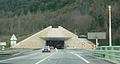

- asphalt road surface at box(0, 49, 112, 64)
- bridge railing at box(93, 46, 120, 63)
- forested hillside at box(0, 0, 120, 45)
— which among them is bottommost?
asphalt road surface at box(0, 49, 112, 64)

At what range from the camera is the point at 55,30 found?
4587 inches

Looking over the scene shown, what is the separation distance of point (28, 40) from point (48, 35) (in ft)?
26.8

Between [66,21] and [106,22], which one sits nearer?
[106,22]

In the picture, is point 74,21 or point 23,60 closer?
point 23,60

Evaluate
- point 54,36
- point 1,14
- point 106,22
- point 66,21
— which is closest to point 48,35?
point 54,36

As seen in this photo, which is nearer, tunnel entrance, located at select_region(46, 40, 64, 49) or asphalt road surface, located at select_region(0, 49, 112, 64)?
asphalt road surface, located at select_region(0, 49, 112, 64)

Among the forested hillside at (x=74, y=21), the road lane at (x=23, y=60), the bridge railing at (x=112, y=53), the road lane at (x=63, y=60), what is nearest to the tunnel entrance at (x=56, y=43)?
the forested hillside at (x=74, y=21)

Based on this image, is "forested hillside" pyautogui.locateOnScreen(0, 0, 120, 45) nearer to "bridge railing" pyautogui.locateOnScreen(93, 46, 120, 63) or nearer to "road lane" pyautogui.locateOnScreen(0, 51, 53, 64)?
"road lane" pyautogui.locateOnScreen(0, 51, 53, 64)

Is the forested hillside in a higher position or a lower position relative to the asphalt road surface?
higher

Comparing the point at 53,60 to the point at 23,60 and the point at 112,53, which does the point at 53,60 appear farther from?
the point at 112,53

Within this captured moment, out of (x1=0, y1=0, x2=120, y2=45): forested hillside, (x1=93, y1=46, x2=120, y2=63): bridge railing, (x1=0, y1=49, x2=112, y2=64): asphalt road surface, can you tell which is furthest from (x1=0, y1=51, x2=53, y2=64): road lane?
(x1=0, y1=0, x2=120, y2=45): forested hillside

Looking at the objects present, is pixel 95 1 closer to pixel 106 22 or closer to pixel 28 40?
pixel 106 22

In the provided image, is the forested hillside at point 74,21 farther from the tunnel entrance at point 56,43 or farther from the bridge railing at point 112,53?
the bridge railing at point 112,53

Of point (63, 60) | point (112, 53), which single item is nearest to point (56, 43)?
point (63, 60)
